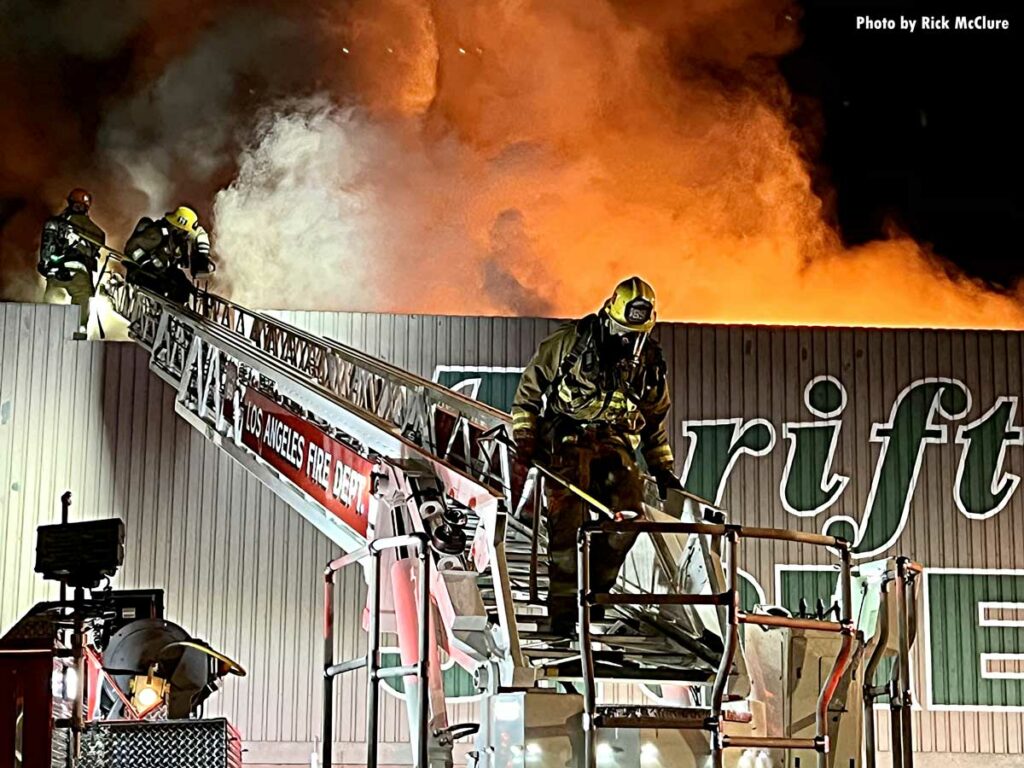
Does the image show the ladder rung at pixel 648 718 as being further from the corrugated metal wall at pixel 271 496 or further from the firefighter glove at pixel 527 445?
the corrugated metal wall at pixel 271 496

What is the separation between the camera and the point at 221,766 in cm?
594

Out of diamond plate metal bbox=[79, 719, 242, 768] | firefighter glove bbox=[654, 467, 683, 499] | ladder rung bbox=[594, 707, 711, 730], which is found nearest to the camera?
ladder rung bbox=[594, 707, 711, 730]

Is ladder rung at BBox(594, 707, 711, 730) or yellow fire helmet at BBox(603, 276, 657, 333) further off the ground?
yellow fire helmet at BBox(603, 276, 657, 333)

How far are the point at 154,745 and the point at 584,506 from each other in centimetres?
209

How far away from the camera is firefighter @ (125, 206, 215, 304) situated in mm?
13508

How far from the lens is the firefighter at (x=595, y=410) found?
6.89 m

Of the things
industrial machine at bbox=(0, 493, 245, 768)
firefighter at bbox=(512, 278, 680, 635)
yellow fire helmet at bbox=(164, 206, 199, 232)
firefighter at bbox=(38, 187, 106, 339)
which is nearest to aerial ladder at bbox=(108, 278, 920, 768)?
firefighter at bbox=(512, 278, 680, 635)

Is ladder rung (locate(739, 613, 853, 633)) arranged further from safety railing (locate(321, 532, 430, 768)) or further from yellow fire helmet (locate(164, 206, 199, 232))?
yellow fire helmet (locate(164, 206, 199, 232))

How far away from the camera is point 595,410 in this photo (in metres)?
7.14

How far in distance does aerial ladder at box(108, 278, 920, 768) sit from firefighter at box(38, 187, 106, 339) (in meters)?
5.57

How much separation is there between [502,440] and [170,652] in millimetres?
2730

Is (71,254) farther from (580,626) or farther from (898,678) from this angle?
(580,626)

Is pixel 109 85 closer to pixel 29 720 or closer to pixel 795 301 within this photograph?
pixel 795 301

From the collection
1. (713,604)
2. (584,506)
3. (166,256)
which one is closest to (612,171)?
(166,256)
